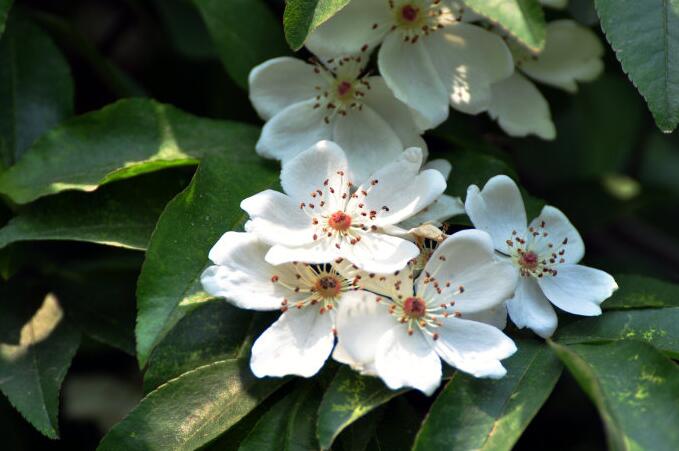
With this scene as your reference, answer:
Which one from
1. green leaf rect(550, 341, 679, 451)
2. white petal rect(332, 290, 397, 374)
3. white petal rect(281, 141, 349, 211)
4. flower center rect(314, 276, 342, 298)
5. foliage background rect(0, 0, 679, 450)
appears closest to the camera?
green leaf rect(550, 341, 679, 451)

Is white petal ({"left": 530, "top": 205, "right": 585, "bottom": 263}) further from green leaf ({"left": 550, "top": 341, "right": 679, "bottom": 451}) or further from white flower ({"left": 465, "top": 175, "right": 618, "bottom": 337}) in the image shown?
green leaf ({"left": 550, "top": 341, "right": 679, "bottom": 451})

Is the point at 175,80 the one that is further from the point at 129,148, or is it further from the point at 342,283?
the point at 342,283

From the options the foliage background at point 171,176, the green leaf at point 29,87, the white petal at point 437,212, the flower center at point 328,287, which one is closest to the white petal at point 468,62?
the foliage background at point 171,176

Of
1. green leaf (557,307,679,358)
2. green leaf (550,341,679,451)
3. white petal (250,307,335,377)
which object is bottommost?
green leaf (557,307,679,358)

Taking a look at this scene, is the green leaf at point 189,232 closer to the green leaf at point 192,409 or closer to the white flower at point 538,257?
the green leaf at point 192,409

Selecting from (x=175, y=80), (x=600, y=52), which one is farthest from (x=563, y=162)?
(x=175, y=80)

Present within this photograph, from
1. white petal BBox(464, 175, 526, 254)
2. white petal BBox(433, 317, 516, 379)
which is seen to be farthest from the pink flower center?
white petal BBox(433, 317, 516, 379)

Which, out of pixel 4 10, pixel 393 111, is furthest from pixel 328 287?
pixel 4 10
